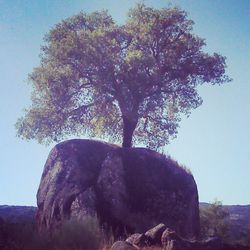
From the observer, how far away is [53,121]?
23.2 m

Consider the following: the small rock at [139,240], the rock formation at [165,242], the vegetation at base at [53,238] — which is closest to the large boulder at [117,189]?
the vegetation at base at [53,238]

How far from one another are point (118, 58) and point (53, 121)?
224 inches

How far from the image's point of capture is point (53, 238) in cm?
1304

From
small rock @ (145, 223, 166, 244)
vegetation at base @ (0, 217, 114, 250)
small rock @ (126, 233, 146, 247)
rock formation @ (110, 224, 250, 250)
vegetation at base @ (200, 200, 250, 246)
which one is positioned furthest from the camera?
vegetation at base @ (200, 200, 250, 246)

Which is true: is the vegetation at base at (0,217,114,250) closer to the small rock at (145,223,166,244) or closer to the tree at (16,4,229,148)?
the small rock at (145,223,166,244)

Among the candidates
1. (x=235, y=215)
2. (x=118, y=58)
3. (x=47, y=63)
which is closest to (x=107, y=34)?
(x=118, y=58)

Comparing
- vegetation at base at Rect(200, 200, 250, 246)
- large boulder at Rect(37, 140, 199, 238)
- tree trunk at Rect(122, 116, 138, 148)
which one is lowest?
vegetation at base at Rect(200, 200, 250, 246)

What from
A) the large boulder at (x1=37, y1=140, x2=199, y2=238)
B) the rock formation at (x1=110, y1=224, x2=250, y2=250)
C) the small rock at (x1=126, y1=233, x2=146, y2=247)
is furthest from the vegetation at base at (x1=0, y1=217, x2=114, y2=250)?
the large boulder at (x1=37, y1=140, x2=199, y2=238)

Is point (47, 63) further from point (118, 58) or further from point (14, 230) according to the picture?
point (14, 230)

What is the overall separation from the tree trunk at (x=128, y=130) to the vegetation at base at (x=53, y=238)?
9.83 m

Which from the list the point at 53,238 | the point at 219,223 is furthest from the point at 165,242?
the point at 219,223

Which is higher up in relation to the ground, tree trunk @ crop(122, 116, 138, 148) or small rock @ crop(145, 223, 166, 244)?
tree trunk @ crop(122, 116, 138, 148)

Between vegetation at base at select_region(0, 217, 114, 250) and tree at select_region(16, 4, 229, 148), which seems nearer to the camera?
vegetation at base at select_region(0, 217, 114, 250)

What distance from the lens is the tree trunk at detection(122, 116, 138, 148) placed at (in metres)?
23.5
